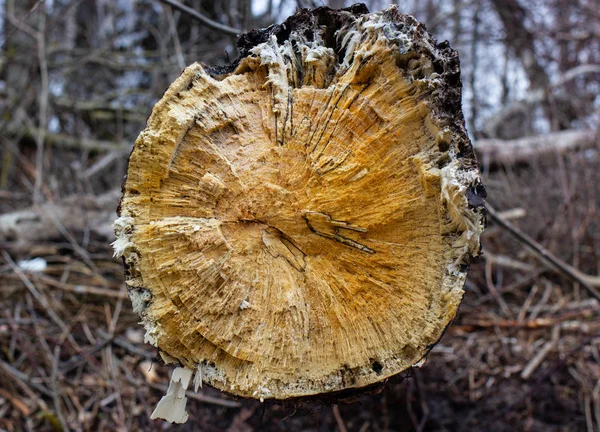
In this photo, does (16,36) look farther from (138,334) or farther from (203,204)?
(203,204)

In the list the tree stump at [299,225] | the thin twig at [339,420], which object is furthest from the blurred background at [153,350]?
the tree stump at [299,225]

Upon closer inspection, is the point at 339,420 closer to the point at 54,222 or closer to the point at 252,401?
the point at 252,401

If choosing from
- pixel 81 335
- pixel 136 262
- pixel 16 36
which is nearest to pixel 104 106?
pixel 16 36

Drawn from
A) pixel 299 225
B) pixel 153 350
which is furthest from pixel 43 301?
pixel 299 225

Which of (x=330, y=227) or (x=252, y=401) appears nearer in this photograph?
(x=330, y=227)

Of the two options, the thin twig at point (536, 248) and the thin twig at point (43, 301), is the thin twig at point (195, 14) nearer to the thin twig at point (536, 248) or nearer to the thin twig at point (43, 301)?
the thin twig at point (536, 248)

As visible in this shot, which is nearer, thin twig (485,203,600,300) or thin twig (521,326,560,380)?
thin twig (485,203,600,300)

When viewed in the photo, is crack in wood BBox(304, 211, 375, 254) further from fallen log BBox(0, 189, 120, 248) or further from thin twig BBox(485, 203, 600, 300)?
fallen log BBox(0, 189, 120, 248)

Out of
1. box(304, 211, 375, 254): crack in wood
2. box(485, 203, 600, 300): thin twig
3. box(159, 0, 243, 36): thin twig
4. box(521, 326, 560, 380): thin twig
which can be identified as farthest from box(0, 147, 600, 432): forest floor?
box(159, 0, 243, 36): thin twig
